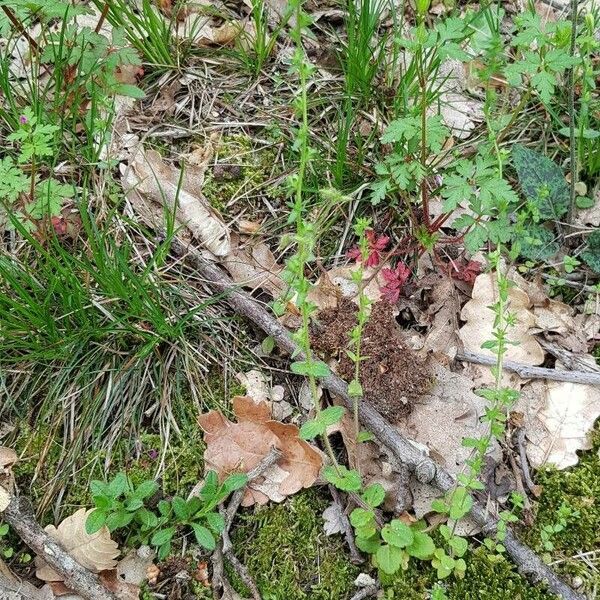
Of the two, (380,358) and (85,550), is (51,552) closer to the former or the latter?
(85,550)

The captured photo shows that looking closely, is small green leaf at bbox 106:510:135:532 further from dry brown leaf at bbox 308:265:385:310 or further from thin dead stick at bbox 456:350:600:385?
thin dead stick at bbox 456:350:600:385

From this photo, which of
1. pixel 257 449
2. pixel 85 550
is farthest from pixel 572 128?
pixel 85 550

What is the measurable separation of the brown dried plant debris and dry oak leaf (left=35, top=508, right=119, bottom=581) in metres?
1.00

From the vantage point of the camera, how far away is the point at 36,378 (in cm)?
250

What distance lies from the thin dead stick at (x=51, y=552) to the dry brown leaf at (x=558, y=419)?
1549 millimetres

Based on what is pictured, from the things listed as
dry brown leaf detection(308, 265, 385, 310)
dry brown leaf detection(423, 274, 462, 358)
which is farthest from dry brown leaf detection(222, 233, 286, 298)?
dry brown leaf detection(423, 274, 462, 358)

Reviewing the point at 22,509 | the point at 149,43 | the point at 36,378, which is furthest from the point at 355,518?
the point at 149,43

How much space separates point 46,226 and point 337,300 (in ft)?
3.99

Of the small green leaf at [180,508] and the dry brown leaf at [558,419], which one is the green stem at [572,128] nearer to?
the dry brown leaf at [558,419]

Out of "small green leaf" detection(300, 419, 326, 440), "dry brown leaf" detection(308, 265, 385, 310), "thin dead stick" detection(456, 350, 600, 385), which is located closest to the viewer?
"small green leaf" detection(300, 419, 326, 440)

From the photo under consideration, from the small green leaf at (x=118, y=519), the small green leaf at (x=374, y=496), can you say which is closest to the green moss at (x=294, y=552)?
the small green leaf at (x=374, y=496)

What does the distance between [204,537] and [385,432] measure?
0.70 meters

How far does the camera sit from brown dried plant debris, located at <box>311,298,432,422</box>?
235cm

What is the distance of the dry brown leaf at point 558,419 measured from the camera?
230cm
